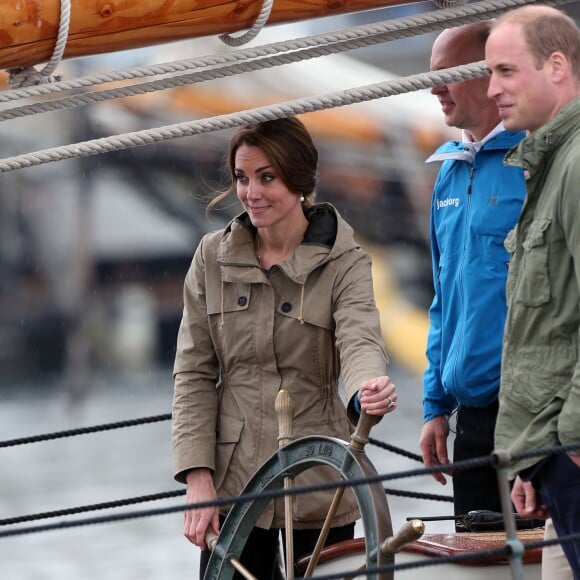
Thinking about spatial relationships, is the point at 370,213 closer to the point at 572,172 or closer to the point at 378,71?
the point at 378,71

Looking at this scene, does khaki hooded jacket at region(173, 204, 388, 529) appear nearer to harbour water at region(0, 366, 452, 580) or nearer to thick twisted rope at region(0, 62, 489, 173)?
thick twisted rope at region(0, 62, 489, 173)

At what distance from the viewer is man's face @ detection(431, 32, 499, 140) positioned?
260cm

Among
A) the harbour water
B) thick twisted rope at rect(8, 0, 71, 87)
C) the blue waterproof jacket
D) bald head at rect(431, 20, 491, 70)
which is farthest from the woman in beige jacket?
the harbour water

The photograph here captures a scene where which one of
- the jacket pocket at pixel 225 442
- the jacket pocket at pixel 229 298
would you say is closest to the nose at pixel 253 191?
the jacket pocket at pixel 229 298

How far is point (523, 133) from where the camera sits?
2.62 meters

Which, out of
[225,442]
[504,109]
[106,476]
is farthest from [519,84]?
[106,476]

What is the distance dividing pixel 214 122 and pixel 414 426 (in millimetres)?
11521

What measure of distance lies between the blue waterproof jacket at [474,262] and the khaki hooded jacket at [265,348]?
0.21m

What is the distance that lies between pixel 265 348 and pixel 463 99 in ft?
1.99

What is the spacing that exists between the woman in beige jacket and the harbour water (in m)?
3.46

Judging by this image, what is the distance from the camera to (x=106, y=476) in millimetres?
12477

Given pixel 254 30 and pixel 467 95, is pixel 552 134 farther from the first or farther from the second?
pixel 467 95

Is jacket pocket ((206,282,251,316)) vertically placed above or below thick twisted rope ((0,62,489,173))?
below

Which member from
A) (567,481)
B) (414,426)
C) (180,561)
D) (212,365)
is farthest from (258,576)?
(414,426)
